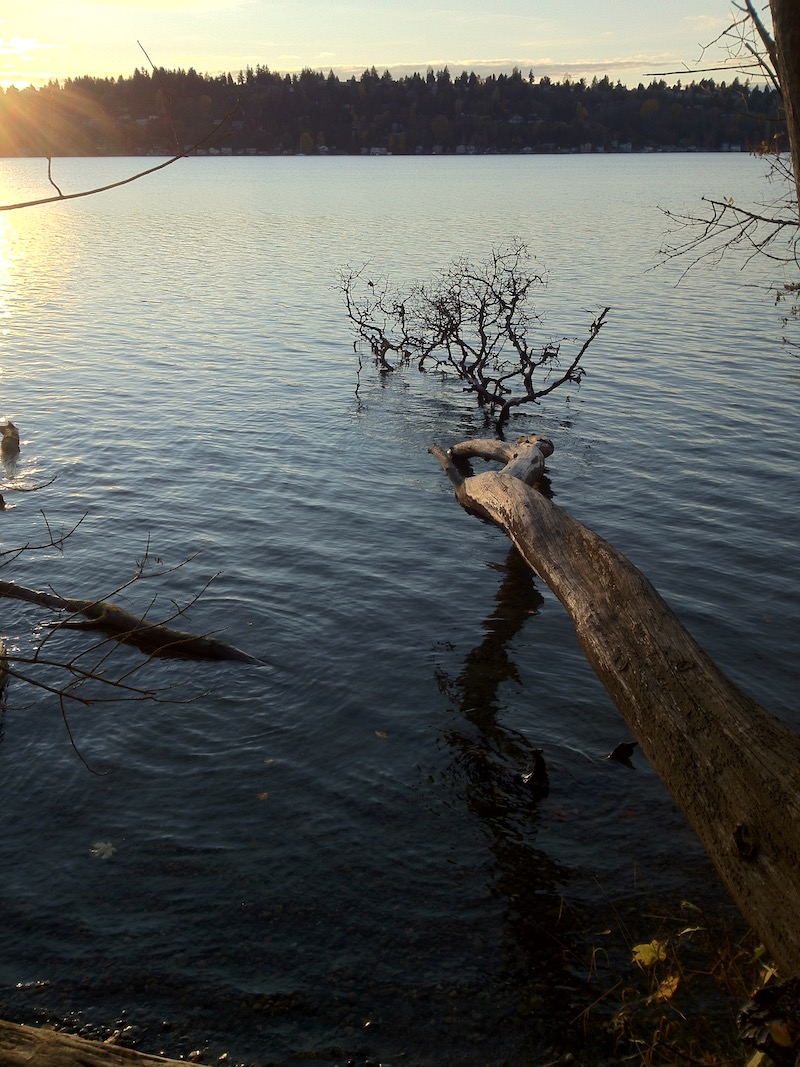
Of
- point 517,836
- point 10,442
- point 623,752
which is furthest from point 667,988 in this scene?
point 10,442

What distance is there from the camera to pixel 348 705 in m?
10.5

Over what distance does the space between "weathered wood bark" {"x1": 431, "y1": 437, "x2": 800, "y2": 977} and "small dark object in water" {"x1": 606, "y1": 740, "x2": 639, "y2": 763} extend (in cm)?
189

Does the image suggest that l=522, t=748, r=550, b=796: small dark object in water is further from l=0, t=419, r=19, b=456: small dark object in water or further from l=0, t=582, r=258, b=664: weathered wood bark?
l=0, t=419, r=19, b=456: small dark object in water

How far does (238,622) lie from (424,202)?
263 ft

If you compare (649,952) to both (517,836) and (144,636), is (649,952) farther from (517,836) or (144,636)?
(144,636)

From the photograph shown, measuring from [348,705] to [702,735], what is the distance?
17.4 feet

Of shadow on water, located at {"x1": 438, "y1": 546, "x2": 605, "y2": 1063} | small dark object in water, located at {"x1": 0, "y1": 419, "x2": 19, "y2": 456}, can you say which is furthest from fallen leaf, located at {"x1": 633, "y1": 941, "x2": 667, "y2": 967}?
small dark object in water, located at {"x1": 0, "y1": 419, "x2": 19, "y2": 456}

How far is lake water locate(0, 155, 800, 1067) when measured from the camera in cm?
673

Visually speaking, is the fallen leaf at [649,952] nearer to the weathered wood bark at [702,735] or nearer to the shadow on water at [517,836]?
the weathered wood bark at [702,735]

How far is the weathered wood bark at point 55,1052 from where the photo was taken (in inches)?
163

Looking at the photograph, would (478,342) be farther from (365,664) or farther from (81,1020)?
(81,1020)

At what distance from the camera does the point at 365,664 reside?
37.4 ft

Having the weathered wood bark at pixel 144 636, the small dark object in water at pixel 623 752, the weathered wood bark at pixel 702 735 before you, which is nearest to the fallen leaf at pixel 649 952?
the weathered wood bark at pixel 702 735

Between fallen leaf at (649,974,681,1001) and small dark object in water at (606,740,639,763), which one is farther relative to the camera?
small dark object in water at (606,740,639,763)
